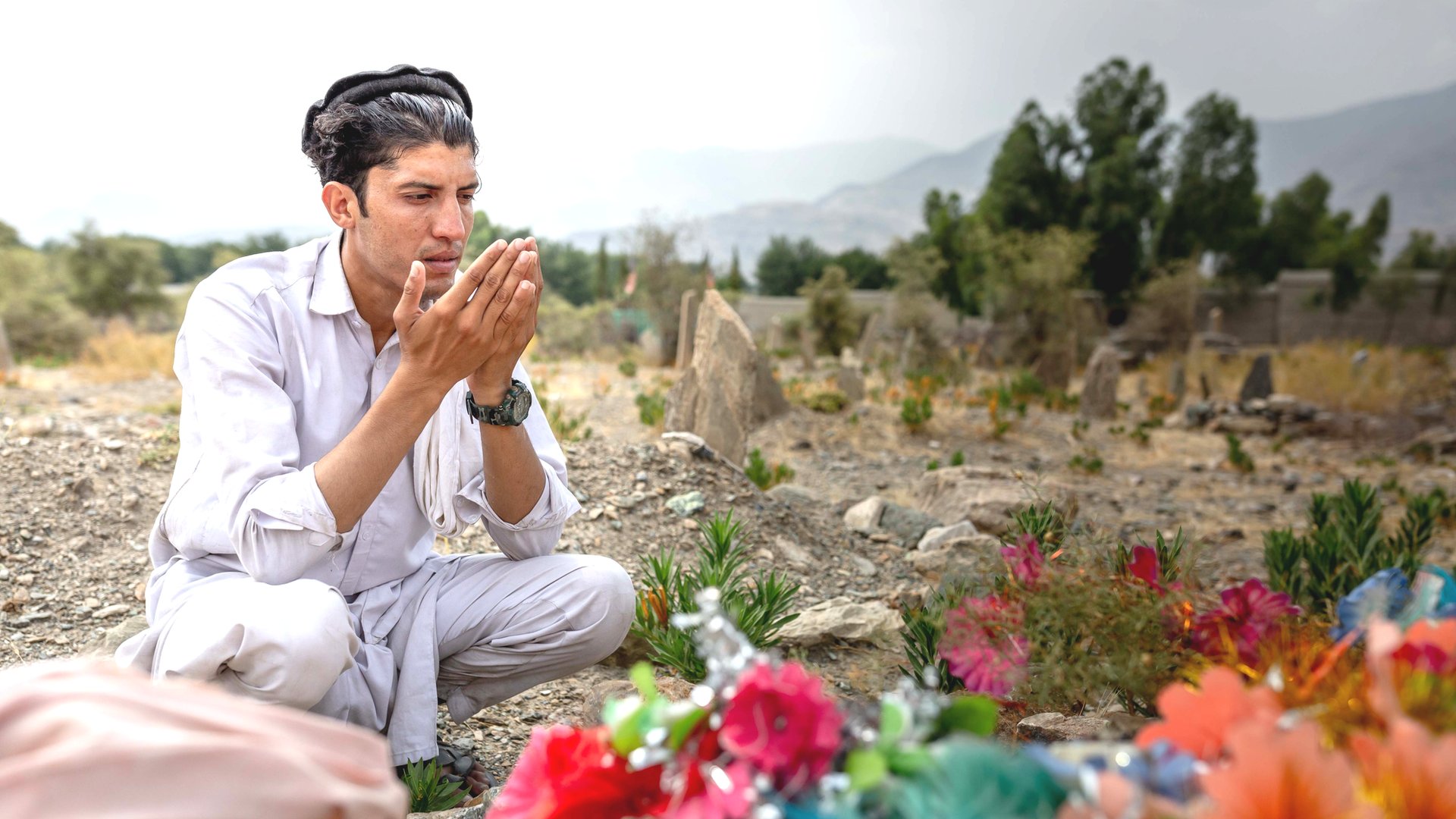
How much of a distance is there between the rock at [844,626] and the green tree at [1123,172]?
66.0ft

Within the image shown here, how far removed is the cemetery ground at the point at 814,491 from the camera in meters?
3.14

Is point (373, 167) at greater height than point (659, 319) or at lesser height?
greater

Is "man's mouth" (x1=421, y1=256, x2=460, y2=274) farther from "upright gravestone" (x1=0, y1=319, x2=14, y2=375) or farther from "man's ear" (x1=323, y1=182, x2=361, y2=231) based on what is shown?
"upright gravestone" (x1=0, y1=319, x2=14, y2=375)

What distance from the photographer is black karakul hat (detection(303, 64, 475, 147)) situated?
6.88 feet

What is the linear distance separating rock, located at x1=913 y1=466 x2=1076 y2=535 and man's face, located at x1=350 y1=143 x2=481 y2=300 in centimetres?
306

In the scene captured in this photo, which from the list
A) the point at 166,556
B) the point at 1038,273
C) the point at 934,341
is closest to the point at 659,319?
the point at 934,341

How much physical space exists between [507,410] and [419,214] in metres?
0.46

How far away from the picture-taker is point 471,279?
1.87 meters

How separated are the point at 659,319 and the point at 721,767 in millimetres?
13293

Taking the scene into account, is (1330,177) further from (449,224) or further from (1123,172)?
(449,224)

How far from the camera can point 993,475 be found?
5480 mm

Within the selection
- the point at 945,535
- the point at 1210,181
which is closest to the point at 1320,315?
the point at 1210,181

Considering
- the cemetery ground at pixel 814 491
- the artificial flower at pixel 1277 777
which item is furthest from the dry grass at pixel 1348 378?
the artificial flower at pixel 1277 777

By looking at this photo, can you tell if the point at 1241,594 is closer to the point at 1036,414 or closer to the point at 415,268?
the point at 415,268
